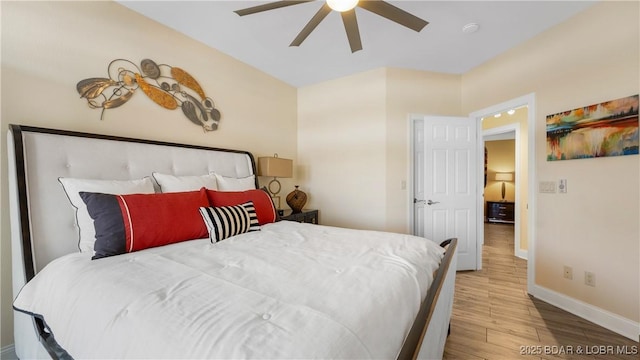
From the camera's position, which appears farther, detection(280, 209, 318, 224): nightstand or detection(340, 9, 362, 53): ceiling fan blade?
detection(280, 209, 318, 224): nightstand

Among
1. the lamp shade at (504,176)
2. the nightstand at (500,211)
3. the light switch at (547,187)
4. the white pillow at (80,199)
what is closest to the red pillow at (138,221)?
the white pillow at (80,199)

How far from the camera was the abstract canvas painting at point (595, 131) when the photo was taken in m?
1.95

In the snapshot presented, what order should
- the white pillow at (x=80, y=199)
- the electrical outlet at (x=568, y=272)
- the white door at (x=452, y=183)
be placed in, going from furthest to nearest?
the white door at (x=452, y=183)
the electrical outlet at (x=568, y=272)
the white pillow at (x=80, y=199)

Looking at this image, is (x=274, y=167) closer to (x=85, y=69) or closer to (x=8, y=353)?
(x=85, y=69)

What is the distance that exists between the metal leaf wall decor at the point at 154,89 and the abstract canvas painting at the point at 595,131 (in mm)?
3527

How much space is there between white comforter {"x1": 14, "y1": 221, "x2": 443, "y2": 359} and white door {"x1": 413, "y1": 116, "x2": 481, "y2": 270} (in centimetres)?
197

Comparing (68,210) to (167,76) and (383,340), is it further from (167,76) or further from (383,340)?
(383,340)

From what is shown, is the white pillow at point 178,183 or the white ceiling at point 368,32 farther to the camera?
the white ceiling at point 368,32

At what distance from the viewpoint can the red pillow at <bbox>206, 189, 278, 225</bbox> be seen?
206 cm

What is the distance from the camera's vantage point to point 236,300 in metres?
0.88

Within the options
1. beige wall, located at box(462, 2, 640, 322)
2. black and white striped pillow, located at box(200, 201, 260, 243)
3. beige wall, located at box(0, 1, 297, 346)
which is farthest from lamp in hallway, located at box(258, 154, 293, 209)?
beige wall, located at box(462, 2, 640, 322)

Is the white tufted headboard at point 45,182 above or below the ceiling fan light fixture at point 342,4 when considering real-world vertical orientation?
below

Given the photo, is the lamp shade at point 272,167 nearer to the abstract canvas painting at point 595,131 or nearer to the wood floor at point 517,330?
the wood floor at point 517,330

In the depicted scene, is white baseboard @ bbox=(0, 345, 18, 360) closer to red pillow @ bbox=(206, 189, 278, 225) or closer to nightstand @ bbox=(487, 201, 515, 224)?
red pillow @ bbox=(206, 189, 278, 225)
